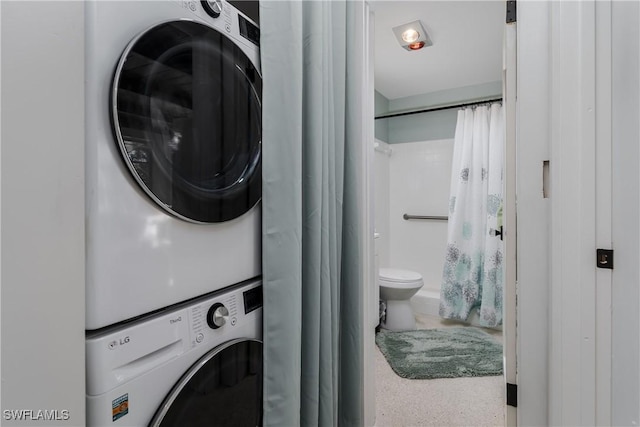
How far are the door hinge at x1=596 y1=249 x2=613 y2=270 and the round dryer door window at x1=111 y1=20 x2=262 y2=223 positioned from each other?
1094 millimetres

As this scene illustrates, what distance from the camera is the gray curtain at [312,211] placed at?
89cm

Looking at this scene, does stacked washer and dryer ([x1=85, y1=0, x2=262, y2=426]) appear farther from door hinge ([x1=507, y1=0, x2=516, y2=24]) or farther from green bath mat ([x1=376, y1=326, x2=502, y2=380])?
green bath mat ([x1=376, y1=326, x2=502, y2=380])

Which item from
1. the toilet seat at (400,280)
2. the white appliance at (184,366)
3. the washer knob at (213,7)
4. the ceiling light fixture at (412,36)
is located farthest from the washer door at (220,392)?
the ceiling light fixture at (412,36)

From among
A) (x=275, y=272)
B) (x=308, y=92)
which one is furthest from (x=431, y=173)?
(x=275, y=272)

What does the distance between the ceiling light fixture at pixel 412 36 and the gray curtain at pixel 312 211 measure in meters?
0.84

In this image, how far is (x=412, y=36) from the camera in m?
2.07

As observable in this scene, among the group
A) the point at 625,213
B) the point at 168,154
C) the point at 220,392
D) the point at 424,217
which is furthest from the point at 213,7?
the point at 424,217

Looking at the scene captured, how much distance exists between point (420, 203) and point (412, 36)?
66.8 inches

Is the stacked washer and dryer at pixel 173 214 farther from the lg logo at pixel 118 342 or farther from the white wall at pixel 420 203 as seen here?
the white wall at pixel 420 203

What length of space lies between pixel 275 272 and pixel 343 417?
2.47 ft

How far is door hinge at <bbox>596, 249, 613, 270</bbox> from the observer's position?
0.97 meters

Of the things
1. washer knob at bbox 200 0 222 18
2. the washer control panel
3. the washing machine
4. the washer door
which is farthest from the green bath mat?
washer knob at bbox 200 0 222 18

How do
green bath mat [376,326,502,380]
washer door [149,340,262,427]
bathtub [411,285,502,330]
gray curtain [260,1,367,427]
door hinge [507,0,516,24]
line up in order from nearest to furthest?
washer door [149,340,262,427] → gray curtain [260,1,367,427] → door hinge [507,0,516,24] → green bath mat [376,326,502,380] → bathtub [411,285,502,330]

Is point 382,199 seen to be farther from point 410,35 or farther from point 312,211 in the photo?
point 312,211
